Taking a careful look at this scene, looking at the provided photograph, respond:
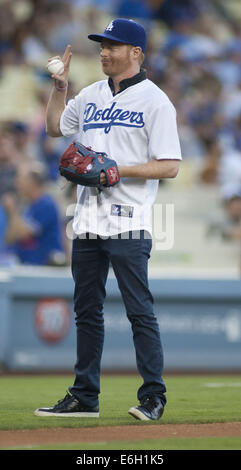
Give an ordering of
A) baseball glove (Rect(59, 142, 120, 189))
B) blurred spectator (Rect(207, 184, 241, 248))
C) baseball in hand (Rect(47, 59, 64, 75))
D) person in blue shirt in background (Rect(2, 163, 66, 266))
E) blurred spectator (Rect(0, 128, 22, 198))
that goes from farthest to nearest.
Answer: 1. blurred spectator (Rect(207, 184, 241, 248))
2. blurred spectator (Rect(0, 128, 22, 198))
3. person in blue shirt in background (Rect(2, 163, 66, 266))
4. baseball in hand (Rect(47, 59, 64, 75))
5. baseball glove (Rect(59, 142, 120, 189))

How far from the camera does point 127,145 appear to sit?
488 cm

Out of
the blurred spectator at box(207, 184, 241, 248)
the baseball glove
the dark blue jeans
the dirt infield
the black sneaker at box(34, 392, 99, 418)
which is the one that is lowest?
the dirt infield

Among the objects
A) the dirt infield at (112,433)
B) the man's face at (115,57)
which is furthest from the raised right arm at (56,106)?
the dirt infield at (112,433)

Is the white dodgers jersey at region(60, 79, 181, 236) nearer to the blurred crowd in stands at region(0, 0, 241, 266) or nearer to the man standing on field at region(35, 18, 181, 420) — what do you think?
the man standing on field at region(35, 18, 181, 420)

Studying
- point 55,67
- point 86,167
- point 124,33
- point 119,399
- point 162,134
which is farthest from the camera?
point 119,399

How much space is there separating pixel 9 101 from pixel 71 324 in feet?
19.8

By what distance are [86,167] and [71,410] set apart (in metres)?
1.33

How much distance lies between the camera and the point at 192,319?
32.0ft

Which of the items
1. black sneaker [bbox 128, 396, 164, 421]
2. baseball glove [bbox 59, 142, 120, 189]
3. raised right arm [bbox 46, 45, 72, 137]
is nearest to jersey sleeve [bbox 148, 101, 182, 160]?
baseball glove [bbox 59, 142, 120, 189]

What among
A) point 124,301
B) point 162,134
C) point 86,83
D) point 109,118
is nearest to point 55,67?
point 109,118

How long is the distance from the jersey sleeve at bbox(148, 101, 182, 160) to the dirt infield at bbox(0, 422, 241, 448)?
4.56 ft

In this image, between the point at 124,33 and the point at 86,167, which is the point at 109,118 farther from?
the point at 124,33

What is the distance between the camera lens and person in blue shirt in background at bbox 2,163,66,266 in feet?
31.6
